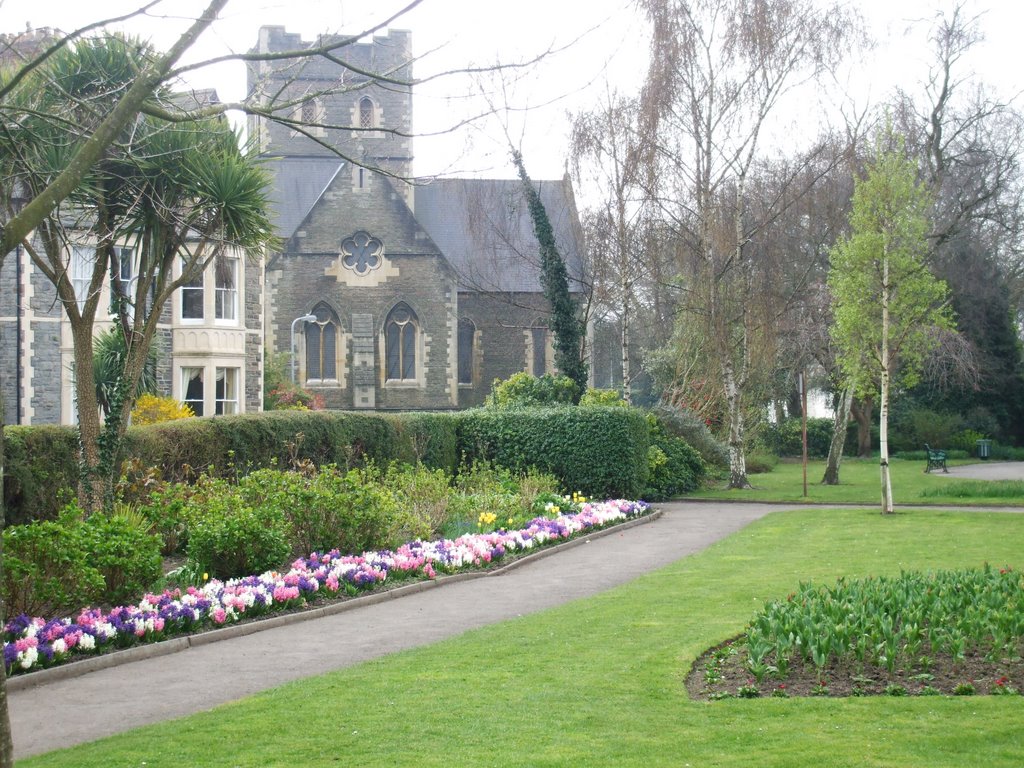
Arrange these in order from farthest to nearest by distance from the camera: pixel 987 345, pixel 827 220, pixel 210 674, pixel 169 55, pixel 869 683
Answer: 1. pixel 987 345
2. pixel 827 220
3. pixel 210 674
4. pixel 869 683
5. pixel 169 55

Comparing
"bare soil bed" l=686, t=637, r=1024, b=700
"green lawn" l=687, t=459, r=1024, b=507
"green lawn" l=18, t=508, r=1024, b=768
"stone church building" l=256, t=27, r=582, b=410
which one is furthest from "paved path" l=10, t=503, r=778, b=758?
"stone church building" l=256, t=27, r=582, b=410

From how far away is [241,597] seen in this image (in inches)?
414

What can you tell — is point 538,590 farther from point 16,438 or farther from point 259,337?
point 259,337

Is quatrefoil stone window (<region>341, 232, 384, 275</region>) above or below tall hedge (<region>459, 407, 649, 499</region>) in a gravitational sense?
above

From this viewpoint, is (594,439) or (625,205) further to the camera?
(625,205)

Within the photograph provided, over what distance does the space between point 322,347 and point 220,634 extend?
124 ft

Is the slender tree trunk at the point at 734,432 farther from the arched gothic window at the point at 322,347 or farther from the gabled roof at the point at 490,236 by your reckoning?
the arched gothic window at the point at 322,347

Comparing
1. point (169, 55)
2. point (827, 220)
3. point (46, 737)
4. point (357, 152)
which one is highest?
point (357, 152)

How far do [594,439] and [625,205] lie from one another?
7925mm

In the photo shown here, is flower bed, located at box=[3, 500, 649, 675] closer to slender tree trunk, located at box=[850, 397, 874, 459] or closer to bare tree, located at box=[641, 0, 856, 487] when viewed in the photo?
bare tree, located at box=[641, 0, 856, 487]

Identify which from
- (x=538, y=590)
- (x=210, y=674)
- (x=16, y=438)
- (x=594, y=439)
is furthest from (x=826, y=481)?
(x=210, y=674)

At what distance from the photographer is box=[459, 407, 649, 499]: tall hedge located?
23828 mm

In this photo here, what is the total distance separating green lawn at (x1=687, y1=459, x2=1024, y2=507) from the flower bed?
1021 centimetres

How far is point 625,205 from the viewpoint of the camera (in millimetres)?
28953
